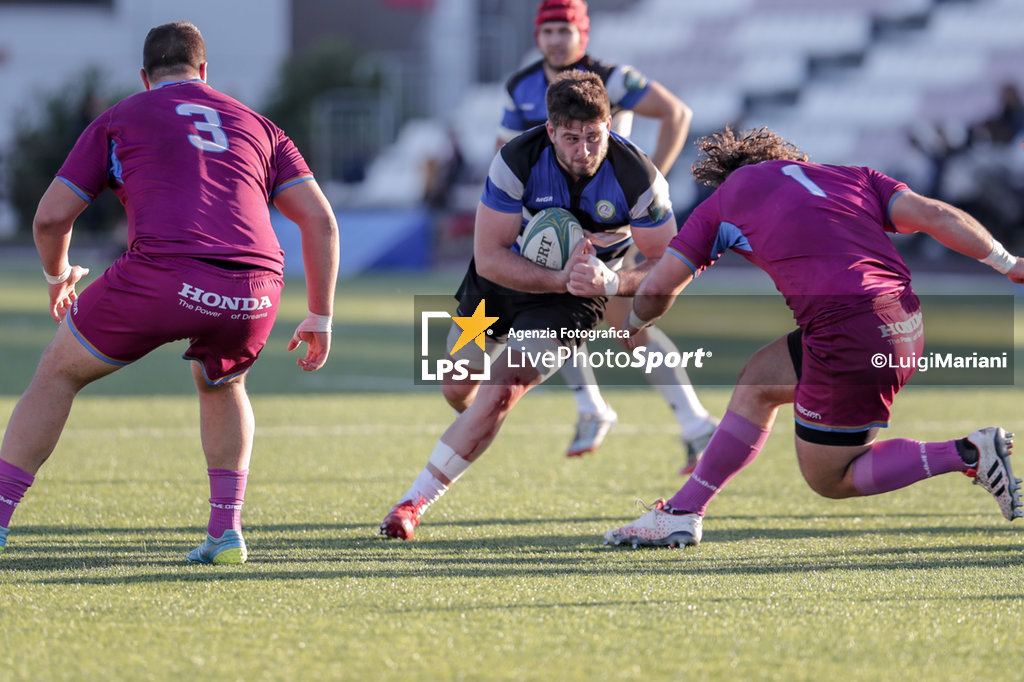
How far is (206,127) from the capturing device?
4.38 metres

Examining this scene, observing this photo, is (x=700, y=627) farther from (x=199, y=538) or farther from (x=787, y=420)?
(x=787, y=420)

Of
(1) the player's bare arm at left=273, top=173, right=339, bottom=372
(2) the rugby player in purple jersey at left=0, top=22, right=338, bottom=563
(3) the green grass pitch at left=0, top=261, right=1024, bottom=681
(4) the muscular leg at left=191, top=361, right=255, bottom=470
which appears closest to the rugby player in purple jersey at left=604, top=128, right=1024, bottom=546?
(3) the green grass pitch at left=0, top=261, right=1024, bottom=681

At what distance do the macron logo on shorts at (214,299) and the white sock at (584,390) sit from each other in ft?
9.29

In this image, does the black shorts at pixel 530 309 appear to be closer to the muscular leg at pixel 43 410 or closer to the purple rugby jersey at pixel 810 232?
the purple rugby jersey at pixel 810 232

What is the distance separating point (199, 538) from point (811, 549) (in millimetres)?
2241

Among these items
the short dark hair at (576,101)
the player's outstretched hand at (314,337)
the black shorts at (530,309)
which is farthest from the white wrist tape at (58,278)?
the short dark hair at (576,101)

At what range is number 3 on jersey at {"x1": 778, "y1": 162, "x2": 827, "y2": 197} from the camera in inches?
178

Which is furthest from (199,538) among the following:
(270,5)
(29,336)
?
(270,5)

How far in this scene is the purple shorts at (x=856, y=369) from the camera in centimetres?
443

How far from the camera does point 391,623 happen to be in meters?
3.73

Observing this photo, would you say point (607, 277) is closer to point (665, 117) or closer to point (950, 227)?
point (950, 227)

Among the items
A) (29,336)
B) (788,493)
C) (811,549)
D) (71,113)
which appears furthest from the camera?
(71,113)

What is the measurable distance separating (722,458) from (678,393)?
1.68 metres

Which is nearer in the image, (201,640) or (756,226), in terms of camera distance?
(201,640)
